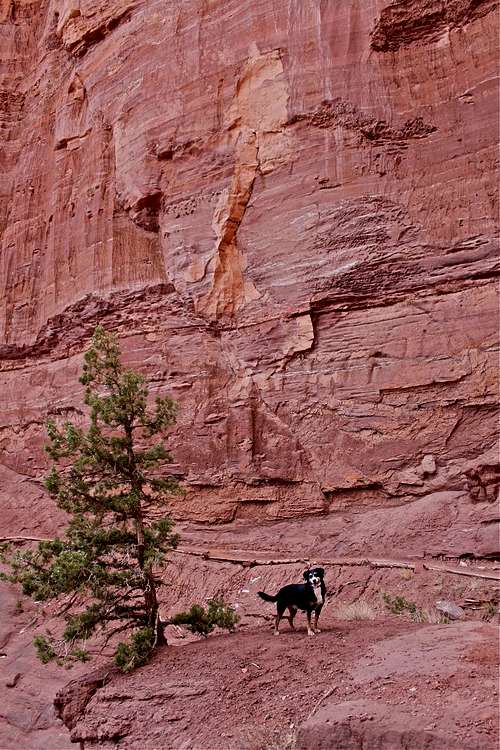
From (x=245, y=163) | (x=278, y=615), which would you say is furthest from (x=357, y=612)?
(x=245, y=163)

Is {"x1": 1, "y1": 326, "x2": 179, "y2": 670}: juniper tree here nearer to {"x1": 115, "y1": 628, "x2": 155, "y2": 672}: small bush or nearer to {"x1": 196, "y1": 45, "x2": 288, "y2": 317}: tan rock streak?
{"x1": 115, "y1": 628, "x2": 155, "y2": 672}: small bush

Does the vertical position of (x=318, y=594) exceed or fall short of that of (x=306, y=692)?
it exceeds it

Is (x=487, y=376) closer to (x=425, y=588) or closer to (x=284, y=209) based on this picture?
(x=425, y=588)

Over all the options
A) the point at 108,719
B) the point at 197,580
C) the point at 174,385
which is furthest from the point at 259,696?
the point at 174,385

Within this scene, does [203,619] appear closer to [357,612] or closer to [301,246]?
[357,612]

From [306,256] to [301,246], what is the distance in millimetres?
261

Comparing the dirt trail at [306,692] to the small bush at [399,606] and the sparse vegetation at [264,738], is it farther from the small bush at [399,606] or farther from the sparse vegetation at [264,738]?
the small bush at [399,606]

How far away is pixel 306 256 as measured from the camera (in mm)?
14734

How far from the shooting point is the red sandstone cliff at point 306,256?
13148 millimetres

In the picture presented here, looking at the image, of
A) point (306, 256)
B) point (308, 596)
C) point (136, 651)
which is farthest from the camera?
point (306, 256)

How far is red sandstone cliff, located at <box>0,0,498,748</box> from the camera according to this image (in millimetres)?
13148

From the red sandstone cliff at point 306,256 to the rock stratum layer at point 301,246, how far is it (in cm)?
4

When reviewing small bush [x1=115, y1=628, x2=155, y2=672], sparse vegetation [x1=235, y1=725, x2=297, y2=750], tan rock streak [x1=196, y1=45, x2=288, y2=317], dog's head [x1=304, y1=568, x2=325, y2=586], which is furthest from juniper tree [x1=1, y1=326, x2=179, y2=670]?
tan rock streak [x1=196, y1=45, x2=288, y2=317]

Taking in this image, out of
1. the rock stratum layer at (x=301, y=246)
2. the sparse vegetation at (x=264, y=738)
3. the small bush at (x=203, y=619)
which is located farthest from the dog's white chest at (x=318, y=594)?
the rock stratum layer at (x=301, y=246)
